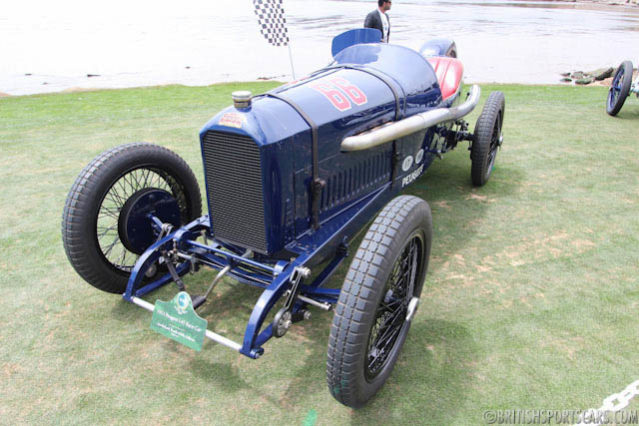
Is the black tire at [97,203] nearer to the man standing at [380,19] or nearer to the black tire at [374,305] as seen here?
the black tire at [374,305]

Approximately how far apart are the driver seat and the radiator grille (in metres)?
2.60

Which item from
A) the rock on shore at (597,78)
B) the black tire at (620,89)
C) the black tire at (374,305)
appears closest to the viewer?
the black tire at (374,305)

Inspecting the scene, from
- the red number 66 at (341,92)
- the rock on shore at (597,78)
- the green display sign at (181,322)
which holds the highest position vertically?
the red number 66 at (341,92)

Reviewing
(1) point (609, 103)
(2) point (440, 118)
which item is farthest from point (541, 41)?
(2) point (440, 118)

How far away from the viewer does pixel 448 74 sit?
4520 mm

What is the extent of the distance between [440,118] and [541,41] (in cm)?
2267

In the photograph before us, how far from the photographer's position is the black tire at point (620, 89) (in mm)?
6738

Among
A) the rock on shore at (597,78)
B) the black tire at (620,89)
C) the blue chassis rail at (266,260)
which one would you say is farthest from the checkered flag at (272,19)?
the rock on shore at (597,78)

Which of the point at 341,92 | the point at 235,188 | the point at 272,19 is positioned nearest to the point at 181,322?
the point at 235,188

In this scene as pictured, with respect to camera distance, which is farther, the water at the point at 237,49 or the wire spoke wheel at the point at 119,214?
the water at the point at 237,49

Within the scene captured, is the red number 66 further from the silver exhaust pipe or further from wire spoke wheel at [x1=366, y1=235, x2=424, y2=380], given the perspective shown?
wire spoke wheel at [x1=366, y1=235, x2=424, y2=380]

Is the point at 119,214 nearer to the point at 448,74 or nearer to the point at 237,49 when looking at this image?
the point at 448,74

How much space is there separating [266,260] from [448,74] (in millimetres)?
2912

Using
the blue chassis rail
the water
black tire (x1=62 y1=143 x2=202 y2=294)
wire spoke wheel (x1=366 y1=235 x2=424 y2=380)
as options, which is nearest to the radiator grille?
the blue chassis rail
